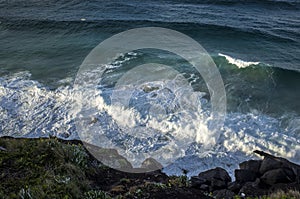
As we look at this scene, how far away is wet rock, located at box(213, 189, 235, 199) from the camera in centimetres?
914

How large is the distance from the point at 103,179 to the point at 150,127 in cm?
506

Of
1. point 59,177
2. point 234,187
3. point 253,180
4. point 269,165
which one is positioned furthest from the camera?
point 269,165

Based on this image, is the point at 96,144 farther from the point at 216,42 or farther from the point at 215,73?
the point at 216,42

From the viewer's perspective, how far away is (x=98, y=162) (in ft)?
36.9

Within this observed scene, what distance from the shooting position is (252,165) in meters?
11.2

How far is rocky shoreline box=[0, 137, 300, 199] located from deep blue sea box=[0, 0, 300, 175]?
1.56 m

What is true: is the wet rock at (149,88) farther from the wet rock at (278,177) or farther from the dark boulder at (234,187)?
the wet rock at (278,177)

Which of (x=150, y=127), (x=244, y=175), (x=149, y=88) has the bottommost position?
(x=150, y=127)

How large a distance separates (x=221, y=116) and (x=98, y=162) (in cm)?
654

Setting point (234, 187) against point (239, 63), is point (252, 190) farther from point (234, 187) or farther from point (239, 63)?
point (239, 63)

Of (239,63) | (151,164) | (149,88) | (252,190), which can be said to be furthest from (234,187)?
(239,63)

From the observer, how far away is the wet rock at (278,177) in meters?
10.1

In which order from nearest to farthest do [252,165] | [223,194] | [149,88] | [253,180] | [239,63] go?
[223,194] → [253,180] → [252,165] → [149,88] → [239,63]

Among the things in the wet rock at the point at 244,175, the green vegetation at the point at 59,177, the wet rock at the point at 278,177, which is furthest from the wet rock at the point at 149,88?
the wet rock at the point at 278,177
